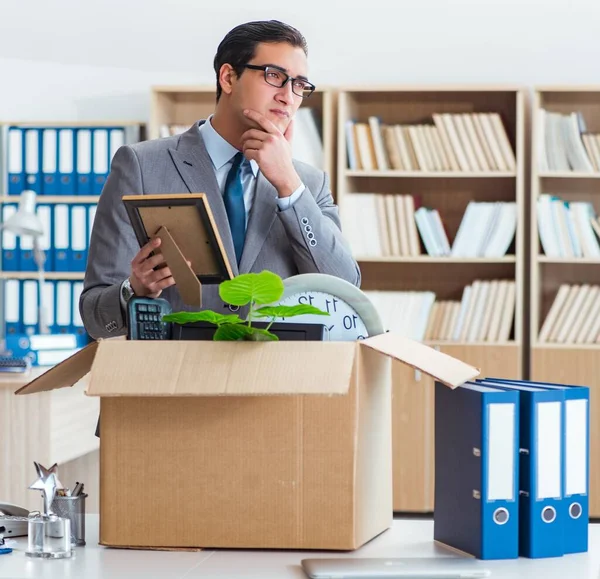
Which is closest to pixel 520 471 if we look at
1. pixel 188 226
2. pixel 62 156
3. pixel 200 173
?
pixel 188 226

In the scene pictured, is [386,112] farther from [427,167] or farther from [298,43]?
[298,43]

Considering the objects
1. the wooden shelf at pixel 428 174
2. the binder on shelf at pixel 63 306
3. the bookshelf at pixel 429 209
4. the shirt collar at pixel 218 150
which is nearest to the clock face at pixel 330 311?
the shirt collar at pixel 218 150

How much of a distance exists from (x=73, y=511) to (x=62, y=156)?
3785mm

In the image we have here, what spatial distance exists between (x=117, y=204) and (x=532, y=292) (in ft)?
10.2

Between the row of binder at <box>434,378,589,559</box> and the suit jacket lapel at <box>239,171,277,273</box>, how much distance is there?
50cm

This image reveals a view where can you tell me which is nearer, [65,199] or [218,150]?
[218,150]

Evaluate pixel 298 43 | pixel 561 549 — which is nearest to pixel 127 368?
pixel 561 549

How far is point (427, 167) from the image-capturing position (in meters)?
4.49

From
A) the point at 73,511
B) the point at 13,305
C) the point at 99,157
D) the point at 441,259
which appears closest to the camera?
the point at 73,511

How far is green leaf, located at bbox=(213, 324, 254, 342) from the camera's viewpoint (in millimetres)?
1208

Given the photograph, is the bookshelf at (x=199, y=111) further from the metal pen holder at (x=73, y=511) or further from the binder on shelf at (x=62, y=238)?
the metal pen holder at (x=73, y=511)

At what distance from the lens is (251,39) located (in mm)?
1663

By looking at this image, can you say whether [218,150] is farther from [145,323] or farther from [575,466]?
[575,466]

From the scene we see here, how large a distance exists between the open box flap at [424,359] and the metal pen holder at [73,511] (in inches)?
17.1
